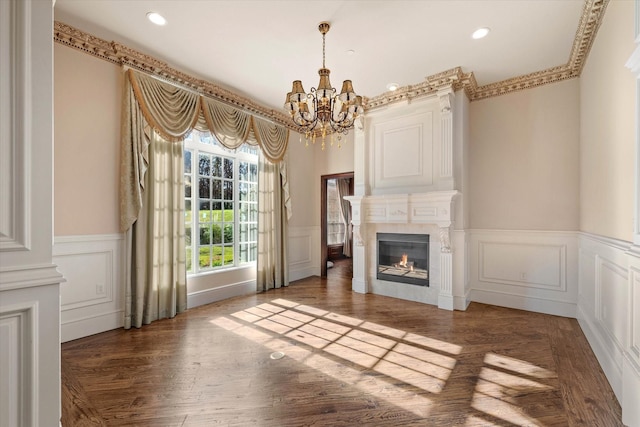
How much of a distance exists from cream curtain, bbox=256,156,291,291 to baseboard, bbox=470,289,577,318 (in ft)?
9.95

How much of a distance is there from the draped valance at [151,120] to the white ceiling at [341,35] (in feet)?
1.12

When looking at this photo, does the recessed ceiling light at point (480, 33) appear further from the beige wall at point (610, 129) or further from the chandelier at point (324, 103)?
the chandelier at point (324, 103)

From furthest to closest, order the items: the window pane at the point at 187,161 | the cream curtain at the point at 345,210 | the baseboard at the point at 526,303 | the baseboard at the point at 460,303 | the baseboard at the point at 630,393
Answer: the cream curtain at the point at 345,210 < the window pane at the point at 187,161 < the baseboard at the point at 460,303 < the baseboard at the point at 526,303 < the baseboard at the point at 630,393

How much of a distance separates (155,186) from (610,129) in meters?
4.43

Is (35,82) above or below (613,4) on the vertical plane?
below

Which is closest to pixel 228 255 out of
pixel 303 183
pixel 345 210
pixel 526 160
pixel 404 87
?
pixel 303 183

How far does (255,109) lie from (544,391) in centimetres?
471

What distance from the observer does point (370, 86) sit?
4.11m

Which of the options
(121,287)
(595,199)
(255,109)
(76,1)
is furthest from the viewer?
(255,109)

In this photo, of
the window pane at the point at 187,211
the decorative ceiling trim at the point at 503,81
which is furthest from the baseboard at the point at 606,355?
the window pane at the point at 187,211

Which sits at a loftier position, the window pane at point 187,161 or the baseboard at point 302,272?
the window pane at point 187,161

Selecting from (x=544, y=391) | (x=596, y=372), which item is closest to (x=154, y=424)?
(x=544, y=391)

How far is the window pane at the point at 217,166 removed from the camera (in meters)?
4.27

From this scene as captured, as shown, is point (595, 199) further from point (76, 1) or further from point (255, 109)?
point (76, 1)
